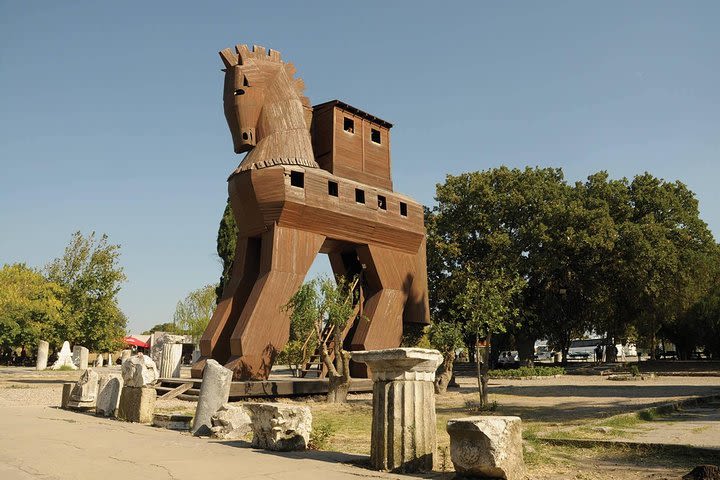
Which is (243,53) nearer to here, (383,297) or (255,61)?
(255,61)

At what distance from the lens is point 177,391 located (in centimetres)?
1600

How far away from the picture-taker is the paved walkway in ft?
20.3

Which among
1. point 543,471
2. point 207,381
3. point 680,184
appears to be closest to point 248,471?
point 543,471

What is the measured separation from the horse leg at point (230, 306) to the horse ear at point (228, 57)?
5695 millimetres

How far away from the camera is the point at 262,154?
18.1 m

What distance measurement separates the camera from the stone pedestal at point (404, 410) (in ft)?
21.6

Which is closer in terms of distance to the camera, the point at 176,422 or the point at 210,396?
the point at 210,396

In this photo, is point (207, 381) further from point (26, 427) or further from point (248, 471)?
point (248, 471)

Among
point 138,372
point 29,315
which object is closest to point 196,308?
point 29,315

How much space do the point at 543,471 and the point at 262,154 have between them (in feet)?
45.1

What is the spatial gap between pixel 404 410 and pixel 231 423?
4.11m

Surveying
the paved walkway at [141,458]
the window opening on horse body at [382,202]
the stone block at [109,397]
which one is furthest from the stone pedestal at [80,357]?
the paved walkway at [141,458]

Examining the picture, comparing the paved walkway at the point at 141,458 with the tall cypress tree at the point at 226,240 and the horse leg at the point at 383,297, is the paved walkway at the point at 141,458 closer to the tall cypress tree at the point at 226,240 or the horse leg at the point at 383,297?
the horse leg at the point at 383,297

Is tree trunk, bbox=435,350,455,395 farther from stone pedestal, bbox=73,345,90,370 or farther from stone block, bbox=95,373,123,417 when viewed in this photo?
stone pedestal, bbox=73,345,90,370
